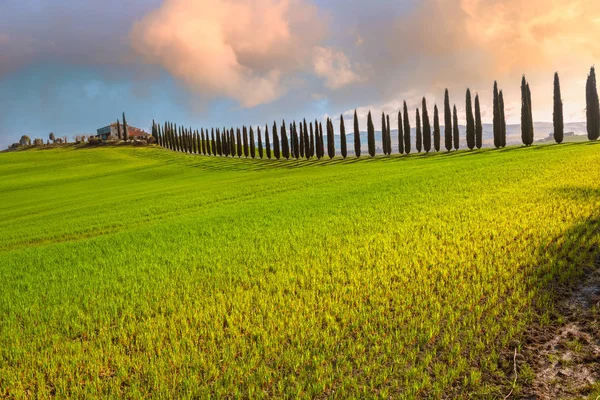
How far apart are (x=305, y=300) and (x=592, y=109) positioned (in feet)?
203

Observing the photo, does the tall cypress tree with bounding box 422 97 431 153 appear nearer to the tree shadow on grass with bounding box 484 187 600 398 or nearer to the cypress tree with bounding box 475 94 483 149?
the cypress tree with bounding box 475 94 483 149

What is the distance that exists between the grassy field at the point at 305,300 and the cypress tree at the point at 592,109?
47979mm

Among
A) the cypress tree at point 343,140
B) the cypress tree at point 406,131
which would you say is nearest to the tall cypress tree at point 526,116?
the cypress tree at point 406,131

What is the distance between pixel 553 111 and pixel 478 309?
206 feet

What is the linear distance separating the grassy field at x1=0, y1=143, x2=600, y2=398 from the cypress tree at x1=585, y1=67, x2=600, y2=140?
47979mm

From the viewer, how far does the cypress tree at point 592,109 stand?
5188cm

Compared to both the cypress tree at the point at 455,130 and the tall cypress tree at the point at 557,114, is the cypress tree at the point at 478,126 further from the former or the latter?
the tall cypress tree at the point at 557,114

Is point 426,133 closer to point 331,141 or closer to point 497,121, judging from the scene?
point 497,121

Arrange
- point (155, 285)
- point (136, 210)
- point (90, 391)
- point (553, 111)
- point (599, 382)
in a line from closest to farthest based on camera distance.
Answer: point (599, 382) → point (90, 391) → point (155, 285) → point (136, 210) → point (553, 111)

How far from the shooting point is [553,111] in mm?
56312

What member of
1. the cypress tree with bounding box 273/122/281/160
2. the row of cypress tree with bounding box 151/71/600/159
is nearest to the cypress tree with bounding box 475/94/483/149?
the row of cypress tree with bounding box 151/71/600/159

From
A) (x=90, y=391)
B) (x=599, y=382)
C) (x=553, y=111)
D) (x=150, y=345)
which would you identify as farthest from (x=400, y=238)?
(x=553, y=111)

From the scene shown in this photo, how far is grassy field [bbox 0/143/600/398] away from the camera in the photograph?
16.7ft

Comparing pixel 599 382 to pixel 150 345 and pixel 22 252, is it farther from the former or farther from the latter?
pixel 22 252
